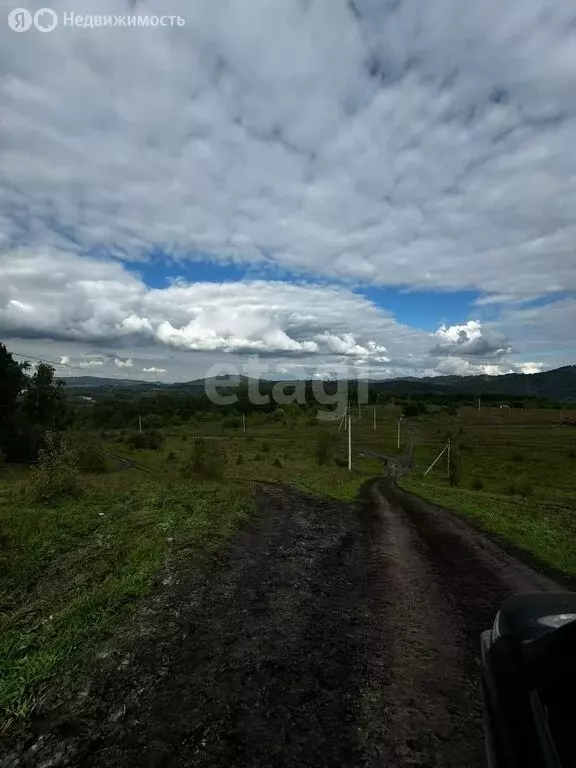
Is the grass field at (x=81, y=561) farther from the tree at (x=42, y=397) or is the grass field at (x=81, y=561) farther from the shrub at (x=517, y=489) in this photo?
the tree at (x=42, y=397)

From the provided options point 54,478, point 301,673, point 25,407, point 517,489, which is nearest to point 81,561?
point 301,673

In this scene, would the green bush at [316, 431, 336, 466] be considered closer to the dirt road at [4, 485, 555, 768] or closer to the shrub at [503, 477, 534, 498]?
the shrub at [503, 477, 534, 498]

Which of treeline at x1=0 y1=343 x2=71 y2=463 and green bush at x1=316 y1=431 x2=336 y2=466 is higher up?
treeline at x1=0 y1=343 x2=71 y2=463

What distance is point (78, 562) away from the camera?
979 centimetres

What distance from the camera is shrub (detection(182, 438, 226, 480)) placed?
28812 mm

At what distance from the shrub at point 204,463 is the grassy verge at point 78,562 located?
10.5 meters

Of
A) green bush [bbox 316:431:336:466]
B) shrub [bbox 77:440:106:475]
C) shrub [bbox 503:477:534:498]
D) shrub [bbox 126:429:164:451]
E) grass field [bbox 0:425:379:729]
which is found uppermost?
grass field [bbox 0:425:379:729]

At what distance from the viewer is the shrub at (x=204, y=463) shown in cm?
2881

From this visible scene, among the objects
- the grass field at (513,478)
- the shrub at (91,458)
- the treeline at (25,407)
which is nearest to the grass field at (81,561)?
the grass field at (513,478)

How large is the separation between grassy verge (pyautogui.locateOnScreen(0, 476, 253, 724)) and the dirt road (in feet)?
2.35

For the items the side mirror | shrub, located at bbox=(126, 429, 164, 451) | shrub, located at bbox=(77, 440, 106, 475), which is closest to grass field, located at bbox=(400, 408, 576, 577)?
the side mirror

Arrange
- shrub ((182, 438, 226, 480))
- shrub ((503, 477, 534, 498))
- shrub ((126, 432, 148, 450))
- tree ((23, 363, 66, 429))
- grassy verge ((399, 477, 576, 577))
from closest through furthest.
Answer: grassy verge ((399, 477, 576, 577))
shrub ((182, 438, 226, 480))
shrub ((503, 477, 534, 498))
tree ((23, 363, 66, 429))
shrub ((126, 432, 148, 450))

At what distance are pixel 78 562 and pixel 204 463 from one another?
63.4 ft

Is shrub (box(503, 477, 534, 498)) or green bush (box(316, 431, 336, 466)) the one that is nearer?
shrub (box(503, 477, 534, 498))
